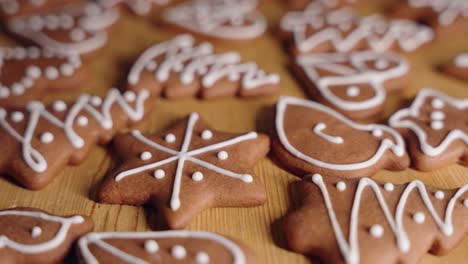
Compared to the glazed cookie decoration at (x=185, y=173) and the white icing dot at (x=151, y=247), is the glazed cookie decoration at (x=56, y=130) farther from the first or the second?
the white icing dot at (x=151, y=247)

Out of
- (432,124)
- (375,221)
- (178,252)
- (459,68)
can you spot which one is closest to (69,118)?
(178,252)

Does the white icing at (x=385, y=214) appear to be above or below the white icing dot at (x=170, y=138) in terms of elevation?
above

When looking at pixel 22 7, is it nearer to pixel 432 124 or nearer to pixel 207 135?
pixel 207 135

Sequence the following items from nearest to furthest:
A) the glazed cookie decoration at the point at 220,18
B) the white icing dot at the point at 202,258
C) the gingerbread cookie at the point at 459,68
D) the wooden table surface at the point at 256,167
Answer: the white icing dot at the point at 202,258, the wooden table surface at the point at 256,167, the gingerbread cookie at the point at 459,68, the glazed cookie decoration at the point at 220,18

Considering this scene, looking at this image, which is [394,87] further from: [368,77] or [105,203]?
Answer: [105,203]

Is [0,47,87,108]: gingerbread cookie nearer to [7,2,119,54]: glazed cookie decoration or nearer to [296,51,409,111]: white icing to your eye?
[7,2,119,54]: glazed cookie decoration

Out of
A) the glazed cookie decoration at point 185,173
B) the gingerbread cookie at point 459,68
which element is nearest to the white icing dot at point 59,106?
the glazed cookie decoration at point 185,173

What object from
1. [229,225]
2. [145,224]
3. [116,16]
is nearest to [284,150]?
[229,225]

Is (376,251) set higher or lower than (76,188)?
higher
